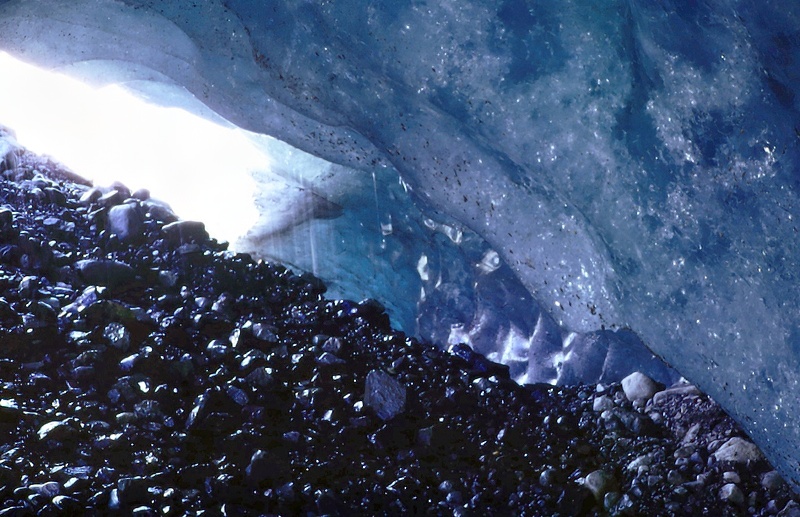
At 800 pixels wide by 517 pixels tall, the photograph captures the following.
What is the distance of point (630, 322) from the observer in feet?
6.51

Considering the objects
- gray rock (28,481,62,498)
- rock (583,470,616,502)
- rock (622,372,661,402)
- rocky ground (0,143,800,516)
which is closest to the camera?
gray rock (28,481,62,498)

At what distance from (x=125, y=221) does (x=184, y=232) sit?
8.0 inches

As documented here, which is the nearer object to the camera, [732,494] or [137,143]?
[732,494]

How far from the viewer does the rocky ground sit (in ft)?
5.66

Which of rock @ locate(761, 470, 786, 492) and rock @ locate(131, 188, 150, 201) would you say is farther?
rock @ locate(131, 188, 150, 201)

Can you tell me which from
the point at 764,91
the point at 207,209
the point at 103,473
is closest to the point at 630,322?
the point at 764,91

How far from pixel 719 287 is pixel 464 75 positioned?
0.80 m

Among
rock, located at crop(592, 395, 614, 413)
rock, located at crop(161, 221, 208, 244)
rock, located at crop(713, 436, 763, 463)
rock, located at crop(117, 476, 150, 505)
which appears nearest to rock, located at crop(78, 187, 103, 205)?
rock, located at crop(161, 221, 208, 244)

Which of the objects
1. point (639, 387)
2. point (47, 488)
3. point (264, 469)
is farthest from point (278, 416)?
point (639, 387)

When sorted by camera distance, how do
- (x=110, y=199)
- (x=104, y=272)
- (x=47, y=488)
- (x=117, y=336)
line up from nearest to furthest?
(x=47, y=488), (x=117, y=336), (x=104, y=272), (x=110, y=199)

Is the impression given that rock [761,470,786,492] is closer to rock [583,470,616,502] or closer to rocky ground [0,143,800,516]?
rocky ground [0,143,800,516]

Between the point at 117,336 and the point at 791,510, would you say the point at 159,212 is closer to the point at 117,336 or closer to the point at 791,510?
the point at 117,336

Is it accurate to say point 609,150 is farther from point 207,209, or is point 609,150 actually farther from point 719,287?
point 207,209

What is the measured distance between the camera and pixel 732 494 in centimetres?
179
